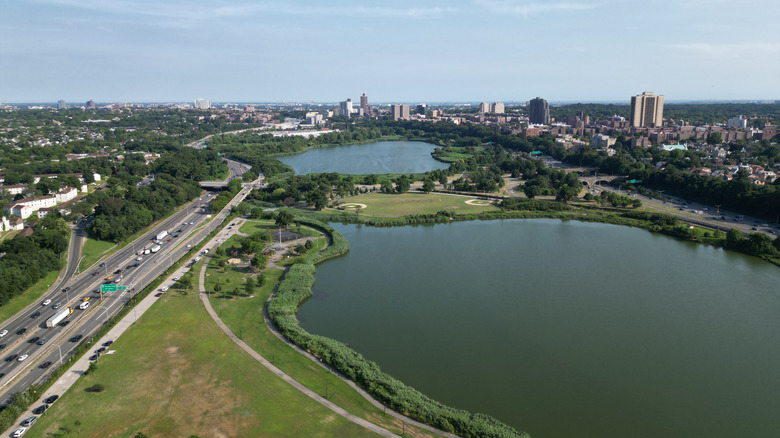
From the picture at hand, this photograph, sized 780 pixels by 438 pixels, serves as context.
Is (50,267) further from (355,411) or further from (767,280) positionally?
(767,280)

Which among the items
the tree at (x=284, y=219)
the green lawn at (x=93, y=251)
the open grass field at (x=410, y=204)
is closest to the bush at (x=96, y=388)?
the green lawn at (x=93, y=251)

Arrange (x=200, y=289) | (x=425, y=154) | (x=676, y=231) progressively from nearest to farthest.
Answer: (x=200, y=289) < (x=676, y=231) < (x=425, y=154)

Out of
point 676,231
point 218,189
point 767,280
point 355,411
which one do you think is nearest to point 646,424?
point 355,411

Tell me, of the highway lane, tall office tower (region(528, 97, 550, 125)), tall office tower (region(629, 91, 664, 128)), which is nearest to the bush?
the highway lane

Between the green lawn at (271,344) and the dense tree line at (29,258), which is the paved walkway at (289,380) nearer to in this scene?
the green lawn at (271,344)

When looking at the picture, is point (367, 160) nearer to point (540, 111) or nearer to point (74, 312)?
point (74, 312)

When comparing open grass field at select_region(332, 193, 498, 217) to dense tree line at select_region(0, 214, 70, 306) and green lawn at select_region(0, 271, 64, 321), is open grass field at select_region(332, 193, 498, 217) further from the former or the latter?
green lawn at select_region(0, 271, 64, 321)

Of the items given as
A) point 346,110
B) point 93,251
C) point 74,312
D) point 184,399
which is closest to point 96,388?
point 184,399
